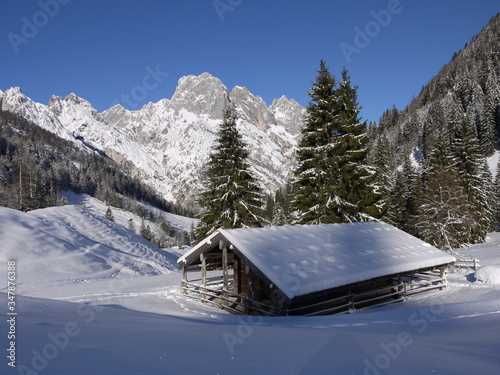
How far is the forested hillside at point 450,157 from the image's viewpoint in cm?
2872

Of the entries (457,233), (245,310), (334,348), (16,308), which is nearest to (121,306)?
(245,310)

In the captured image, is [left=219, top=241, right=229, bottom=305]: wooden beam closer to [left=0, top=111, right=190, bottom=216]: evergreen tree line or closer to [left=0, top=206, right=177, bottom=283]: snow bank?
[left=0, top=206, right=177, bottom=283]: snow bank

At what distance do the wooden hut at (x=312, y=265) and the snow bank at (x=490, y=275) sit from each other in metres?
1.62

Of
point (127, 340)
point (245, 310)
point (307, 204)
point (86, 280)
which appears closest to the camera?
point (127, 340)

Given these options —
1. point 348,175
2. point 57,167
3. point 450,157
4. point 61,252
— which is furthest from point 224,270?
point 57,167

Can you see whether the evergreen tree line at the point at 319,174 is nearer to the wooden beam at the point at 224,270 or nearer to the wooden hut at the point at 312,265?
the wooden hut at the point at 312,265

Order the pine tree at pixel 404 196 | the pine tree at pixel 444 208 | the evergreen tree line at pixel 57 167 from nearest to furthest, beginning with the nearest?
the pine tree at pixel 444 208 < the pine tree at pixel 404 196 < the evergreen tree line at pixel 57 167

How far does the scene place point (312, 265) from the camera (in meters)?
12.5

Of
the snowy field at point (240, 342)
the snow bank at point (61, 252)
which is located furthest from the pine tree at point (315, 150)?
the snow bank at point (61, 252)

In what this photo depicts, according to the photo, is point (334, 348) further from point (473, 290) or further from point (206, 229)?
point (206, 229)

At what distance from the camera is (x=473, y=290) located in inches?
603

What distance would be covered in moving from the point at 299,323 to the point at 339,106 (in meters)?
18.1

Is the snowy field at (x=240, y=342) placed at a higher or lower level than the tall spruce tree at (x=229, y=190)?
lower

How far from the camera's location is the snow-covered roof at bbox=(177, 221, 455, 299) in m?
11.5
